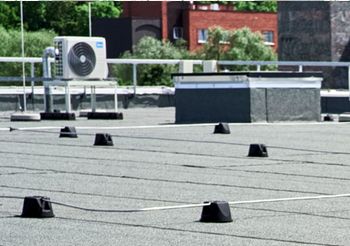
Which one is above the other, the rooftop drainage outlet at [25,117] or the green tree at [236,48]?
the rooftop drainage outlet at [25,117]

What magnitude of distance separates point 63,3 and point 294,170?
114339 millimetres

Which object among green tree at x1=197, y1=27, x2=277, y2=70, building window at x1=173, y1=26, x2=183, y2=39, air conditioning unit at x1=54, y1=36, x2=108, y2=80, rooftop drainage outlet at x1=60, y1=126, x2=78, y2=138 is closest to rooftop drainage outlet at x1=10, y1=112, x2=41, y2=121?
air conditioning unit at x1=54, y1=36, x2=108, y2=80

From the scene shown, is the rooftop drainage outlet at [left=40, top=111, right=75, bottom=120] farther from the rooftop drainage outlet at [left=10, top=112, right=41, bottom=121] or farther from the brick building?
the brick building

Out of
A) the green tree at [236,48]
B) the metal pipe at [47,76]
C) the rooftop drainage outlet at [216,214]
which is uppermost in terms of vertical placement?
the metal pipe at [47,76]

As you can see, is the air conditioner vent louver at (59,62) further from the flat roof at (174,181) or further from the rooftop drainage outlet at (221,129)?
the rooftop drainage outlet at (221,129)

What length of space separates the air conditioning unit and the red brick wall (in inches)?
3331

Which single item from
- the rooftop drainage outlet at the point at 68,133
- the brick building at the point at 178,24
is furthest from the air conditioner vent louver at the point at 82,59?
the brick building at the point at 178,24

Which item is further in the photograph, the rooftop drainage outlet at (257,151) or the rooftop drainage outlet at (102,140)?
the rooftop drainage outlet at (102,140)

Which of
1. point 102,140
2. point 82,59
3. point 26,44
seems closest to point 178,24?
point 26,44

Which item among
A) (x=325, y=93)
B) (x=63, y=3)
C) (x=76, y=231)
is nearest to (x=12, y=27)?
(x=63, y=3)

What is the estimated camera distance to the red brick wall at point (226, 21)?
107 m

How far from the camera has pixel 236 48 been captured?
81938mm

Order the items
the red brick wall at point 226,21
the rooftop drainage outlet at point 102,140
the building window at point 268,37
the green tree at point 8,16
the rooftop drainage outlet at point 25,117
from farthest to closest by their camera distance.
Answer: the green tree at point 8,16, the building window at point 268,37, the red brick wall at point 226,21, the rooftop drainage outlet at point 25,117, the rooftop drainage outlet at point 102,140

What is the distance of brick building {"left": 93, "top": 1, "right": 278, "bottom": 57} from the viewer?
10638 centimetres
